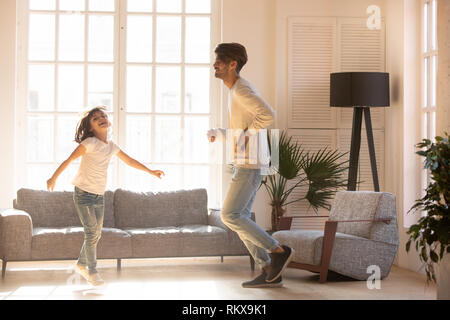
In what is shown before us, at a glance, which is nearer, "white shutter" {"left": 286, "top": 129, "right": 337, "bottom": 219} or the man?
the man

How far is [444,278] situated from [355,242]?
1.33 meters

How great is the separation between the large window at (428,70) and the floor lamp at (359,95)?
0.34m

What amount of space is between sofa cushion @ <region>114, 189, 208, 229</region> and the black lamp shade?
1.57 meters

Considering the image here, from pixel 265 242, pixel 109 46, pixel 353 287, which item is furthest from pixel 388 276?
pixel 109 46

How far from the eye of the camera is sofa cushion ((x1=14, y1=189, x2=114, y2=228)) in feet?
18.5

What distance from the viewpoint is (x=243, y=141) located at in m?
4.23

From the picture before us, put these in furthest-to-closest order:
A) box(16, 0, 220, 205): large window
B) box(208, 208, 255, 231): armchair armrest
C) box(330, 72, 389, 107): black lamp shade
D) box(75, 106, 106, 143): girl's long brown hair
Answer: box(16, 0, 220, 205): large window
box(330, 72, 389, 107): black lamp shade
box(208, 208, 255, 231): armchair armrest
box(75, 106, 106, 143): girl's long brown hair

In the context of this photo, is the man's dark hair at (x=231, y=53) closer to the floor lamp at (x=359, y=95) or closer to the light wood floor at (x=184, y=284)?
the light wood floor at (x=184, y=284)

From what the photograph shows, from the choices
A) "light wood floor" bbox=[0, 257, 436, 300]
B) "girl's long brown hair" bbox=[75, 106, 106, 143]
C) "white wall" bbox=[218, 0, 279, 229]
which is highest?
"white wall" bbox=[218, 0, 279, 229]

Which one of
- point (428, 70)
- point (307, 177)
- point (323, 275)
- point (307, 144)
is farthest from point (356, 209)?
point (428, 70)

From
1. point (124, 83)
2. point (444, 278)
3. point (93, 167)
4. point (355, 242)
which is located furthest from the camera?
point (124, 83)

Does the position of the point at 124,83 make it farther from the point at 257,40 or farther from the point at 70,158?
the point at 70,158

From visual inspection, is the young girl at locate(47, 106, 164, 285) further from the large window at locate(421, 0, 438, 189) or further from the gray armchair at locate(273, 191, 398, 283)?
the large window at locate(421, 0, 438, 189)

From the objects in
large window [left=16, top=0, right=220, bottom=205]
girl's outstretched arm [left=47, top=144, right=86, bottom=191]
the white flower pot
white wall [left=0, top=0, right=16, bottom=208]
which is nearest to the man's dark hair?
girl's outstretched arm [left=47, top=144, right=86, bottom=191]
